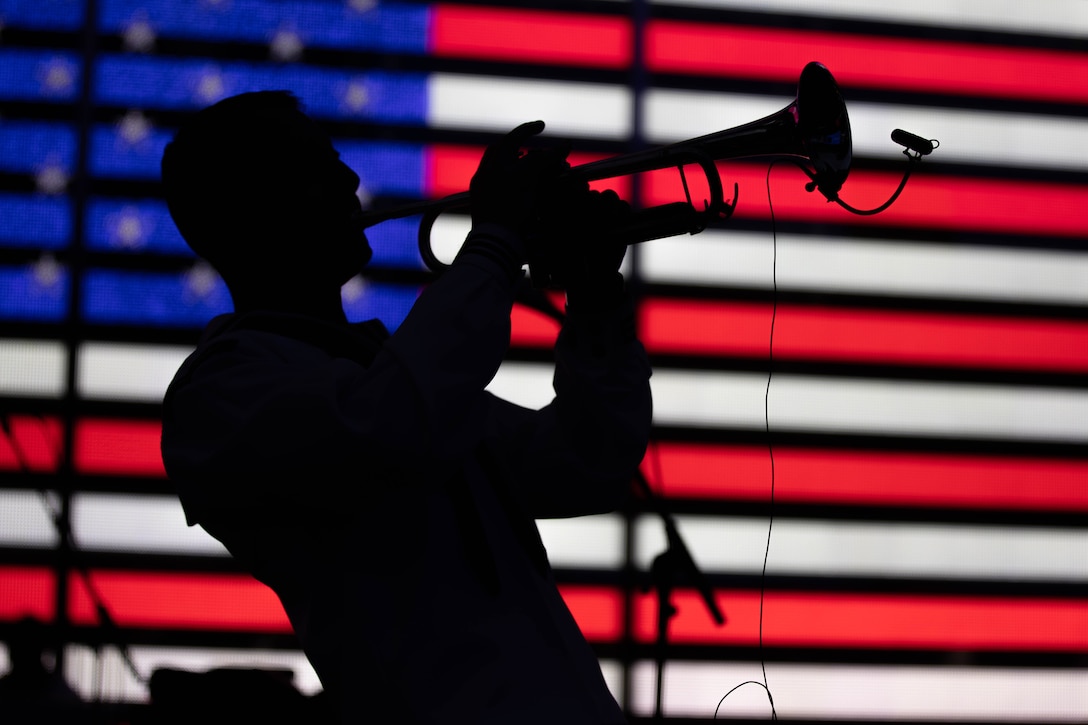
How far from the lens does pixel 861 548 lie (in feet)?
12.0

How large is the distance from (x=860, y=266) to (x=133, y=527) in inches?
123

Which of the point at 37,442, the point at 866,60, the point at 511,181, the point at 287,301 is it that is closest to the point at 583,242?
the point at 511,181

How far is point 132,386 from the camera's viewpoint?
3521 millimetres

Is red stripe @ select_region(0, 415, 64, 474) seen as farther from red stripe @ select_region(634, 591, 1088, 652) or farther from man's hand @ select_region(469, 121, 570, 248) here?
man's hand @ select_region(469, 121, 570, 248)

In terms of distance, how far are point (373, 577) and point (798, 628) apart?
295cm

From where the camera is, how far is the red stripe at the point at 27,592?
3.33 m

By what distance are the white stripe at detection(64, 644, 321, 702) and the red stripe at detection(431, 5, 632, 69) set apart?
2513 millimetres

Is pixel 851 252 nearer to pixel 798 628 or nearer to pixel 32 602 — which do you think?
pixel 798 628

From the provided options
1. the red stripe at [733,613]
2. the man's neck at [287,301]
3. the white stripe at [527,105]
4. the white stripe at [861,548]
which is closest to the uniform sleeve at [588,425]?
the man's neck at [287,301]

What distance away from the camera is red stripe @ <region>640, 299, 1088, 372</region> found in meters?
3.68

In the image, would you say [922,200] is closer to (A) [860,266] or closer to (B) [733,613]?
(A) [860,266]

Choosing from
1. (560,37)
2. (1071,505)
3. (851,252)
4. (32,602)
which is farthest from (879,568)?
(32,602)

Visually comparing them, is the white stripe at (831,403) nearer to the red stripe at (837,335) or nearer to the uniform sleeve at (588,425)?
the red stripe at (837,335)

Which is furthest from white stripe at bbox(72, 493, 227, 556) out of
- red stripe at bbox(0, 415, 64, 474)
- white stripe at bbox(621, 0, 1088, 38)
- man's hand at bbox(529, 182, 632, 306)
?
white stripe at bbox(621, 0, 1088, 38)
